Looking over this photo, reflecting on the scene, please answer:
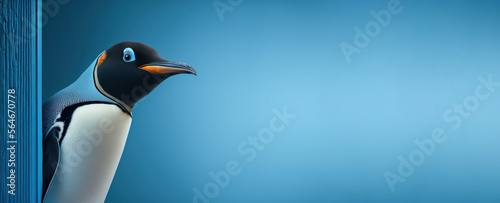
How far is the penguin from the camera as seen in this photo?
82 cm

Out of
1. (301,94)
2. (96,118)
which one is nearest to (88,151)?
(96,118)

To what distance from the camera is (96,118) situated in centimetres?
85

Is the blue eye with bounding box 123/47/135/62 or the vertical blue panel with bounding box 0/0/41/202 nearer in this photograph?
the vertical blue panel with bounding box 0/0/41/202

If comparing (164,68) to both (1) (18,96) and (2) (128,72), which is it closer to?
(2) (128,72)

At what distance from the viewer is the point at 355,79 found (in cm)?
209

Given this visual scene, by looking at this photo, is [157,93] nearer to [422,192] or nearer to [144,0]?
[144,0]

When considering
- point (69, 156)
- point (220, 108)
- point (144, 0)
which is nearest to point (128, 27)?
point (144, 0)

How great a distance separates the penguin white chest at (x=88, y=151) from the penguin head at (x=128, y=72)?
1.7 inches

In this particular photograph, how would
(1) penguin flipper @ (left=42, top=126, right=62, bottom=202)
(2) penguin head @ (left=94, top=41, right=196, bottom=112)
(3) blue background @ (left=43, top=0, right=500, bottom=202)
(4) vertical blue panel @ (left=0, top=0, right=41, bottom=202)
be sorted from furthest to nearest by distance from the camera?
(3) blue background @ (left=43, top=0, right=500, bottom=202) → (2) penguin head @ (left=94, top=41, right=196, bottom=112) → (1) penguin flipper @ (left=42, top=126, right=62, bottom=202) → (4) vertical blue panel @ (left=0, top=0, right=41, bottom=202)

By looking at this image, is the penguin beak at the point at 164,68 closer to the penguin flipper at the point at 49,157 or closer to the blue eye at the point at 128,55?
the blue eye at the point at 128,55

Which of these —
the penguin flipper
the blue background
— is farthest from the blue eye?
the blue background

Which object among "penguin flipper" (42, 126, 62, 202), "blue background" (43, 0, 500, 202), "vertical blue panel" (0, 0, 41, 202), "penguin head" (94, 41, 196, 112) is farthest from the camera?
"blue background" (43, 0, 500, 202)

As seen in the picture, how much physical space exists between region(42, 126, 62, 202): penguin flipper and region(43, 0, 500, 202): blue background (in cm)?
113

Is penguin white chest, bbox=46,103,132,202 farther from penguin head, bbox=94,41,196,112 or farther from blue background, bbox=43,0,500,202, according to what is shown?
blue background, bbox=43,0,500,202
